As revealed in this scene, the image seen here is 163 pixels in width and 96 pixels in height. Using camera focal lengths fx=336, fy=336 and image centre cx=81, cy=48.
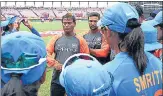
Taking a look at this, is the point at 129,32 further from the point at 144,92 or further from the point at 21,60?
the point at 21,60

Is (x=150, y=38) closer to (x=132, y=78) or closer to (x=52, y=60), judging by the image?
(x=132, y=78)

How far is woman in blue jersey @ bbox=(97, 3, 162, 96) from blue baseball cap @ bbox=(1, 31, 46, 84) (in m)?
0.39

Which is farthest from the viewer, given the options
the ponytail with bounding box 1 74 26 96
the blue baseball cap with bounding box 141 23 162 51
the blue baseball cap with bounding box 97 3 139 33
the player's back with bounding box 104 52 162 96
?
the blue baseball cap with bounding box 141 23 162 51

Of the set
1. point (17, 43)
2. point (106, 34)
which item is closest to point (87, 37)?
point (106, 34)

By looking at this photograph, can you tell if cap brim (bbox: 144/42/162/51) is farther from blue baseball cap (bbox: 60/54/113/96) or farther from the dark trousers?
the dark trousers

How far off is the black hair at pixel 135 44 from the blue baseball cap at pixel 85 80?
0.44 metres

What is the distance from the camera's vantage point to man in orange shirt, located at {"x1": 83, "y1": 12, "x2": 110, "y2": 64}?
14.6 ft

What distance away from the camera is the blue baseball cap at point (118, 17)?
1942 millimetres

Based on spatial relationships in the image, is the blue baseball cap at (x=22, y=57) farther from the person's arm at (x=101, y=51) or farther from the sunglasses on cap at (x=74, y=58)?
the person's arm at (x=101, y=51)

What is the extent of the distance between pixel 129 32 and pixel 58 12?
47.5m

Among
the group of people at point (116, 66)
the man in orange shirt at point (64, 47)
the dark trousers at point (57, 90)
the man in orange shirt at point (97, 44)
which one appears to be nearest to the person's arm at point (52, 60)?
the man in orange shirt at point (64, 47)

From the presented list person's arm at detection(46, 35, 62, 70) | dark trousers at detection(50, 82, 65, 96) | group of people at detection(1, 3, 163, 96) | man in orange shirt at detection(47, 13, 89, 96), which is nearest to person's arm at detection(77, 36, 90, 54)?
man in orange shirt at detection(47, 13, 89, 96)

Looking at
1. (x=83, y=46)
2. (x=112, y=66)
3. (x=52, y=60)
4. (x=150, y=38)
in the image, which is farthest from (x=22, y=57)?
(x=83, y=46)

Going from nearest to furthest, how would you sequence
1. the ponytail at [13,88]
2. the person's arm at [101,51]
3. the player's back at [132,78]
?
the ponytail at [13,88], the player's back at [132,78], the person's arm at [101,51]
